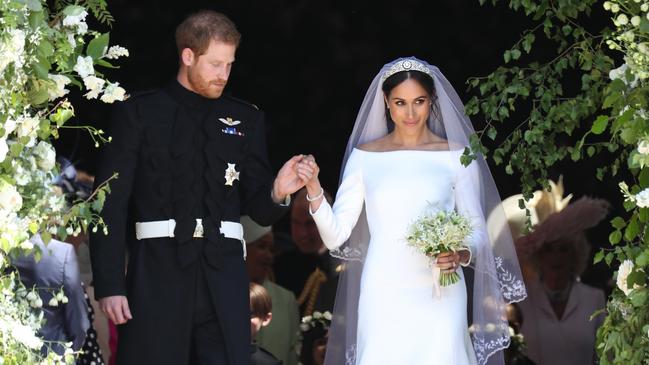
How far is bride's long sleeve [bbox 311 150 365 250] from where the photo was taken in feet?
21.4

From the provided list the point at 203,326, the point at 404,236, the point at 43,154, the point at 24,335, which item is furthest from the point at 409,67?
the point at 24,335

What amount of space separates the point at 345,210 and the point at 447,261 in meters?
0.60

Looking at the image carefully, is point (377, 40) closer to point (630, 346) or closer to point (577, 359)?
point (577, 359)

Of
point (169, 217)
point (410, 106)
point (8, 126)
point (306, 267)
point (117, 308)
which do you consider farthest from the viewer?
point (306, 267)

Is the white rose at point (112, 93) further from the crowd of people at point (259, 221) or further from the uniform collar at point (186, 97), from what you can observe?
the uniform collar at point (186, 97)

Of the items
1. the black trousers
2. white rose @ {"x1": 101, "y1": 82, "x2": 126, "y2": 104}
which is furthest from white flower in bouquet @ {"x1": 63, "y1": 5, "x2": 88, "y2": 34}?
the black trousers

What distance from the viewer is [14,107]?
488 cm

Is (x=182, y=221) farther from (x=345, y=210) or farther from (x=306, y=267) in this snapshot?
(x=306, y=267)

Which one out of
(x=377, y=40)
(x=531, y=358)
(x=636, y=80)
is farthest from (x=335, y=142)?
(x=636, y=80)

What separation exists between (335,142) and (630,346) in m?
5.13

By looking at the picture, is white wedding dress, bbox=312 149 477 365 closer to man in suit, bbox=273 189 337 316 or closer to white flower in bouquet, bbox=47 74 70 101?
white flower in bouquet, bbox=47 74 70 101

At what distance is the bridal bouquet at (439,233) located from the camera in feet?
20.2

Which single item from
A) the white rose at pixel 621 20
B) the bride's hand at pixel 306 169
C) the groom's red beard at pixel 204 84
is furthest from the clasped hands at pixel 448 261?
the white rose at pixel 621 20

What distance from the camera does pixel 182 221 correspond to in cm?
614
